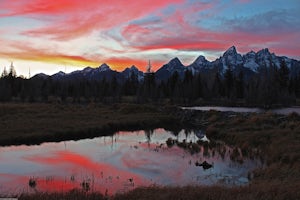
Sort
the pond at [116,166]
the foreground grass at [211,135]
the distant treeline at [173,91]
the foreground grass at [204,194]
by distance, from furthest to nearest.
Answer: the distant treeline at [173,91] → the pond at [116,166] → the foreground grass at [211,135] → the foreground grass at [204,194]

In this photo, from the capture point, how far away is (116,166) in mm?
24016

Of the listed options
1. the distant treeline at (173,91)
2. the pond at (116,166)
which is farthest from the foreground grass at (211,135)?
the distant treeline at (173,91)

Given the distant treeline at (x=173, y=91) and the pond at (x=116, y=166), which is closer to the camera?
the pond at (x=116, y=166)

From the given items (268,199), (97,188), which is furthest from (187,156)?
(268,199)

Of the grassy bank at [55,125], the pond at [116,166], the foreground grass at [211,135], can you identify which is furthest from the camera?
the grassy bank at [55,125]

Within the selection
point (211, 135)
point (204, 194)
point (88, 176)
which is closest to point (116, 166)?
point (88, 176)

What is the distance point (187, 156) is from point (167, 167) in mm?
4638

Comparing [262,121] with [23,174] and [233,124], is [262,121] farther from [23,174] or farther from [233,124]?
[23,174]

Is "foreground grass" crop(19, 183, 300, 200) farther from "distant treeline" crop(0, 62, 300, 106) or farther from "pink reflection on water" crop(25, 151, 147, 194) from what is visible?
"distant treeline" crop(0, 62, 300, 106)

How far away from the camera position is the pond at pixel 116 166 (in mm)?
19000

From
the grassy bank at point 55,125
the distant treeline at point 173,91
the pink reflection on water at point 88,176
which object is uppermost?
the distant treeline at point 173,91

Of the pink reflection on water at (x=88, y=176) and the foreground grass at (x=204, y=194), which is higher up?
the foreground grass at (x=204, y=194)

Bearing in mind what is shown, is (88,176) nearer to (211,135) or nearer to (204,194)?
(204,194)

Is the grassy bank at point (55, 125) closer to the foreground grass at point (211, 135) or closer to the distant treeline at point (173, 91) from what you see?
the foreground grass at point (211, 135)
